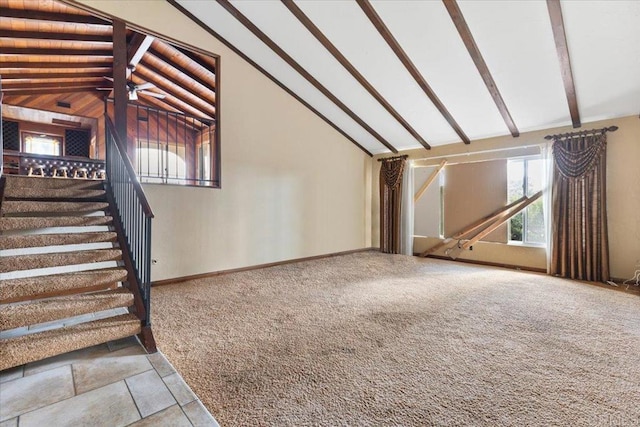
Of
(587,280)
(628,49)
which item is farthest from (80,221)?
(587,280)

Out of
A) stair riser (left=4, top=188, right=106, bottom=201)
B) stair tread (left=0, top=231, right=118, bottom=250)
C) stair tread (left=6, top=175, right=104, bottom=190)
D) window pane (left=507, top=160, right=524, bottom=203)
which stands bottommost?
stair tread (left=0, top=231, right=118, bottom=250)

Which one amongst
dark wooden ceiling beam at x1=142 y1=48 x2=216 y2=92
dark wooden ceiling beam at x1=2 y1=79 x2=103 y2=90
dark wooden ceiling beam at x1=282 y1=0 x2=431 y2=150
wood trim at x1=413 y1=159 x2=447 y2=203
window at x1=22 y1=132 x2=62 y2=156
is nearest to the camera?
dark wooden ceiling beam at x1=282 y1=0 x2=431 y2=150

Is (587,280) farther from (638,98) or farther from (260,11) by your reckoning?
(260,11)

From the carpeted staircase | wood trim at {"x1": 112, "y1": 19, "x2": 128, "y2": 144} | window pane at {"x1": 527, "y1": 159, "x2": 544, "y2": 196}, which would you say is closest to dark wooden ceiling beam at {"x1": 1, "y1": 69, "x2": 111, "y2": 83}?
wood trim at {"x1": 112, "y1": 19, "x2": 128, "y2": 144}

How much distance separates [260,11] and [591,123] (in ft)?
17.0

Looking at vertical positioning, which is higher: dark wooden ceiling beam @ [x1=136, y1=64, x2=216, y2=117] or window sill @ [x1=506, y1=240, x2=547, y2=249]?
dark wooden ceiling beam @ [x1=136, y1=64, x2=216, y2=117]

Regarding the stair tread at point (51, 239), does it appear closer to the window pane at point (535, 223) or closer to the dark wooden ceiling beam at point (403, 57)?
the dark wooden ceiling beam at point (403, 57)

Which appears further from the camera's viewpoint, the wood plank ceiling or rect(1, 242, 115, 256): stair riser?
the wood plank ceiling

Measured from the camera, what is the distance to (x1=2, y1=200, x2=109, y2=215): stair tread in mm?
2695

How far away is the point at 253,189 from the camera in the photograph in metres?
5.04

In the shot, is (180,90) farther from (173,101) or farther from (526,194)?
(526,194)

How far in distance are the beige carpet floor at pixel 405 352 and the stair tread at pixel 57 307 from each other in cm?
46

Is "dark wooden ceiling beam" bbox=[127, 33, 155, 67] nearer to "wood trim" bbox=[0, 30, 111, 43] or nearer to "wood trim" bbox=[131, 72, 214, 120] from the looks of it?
"wood trim" bbox=[0, 30, 111, 43]

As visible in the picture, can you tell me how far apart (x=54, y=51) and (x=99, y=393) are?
231 inches
